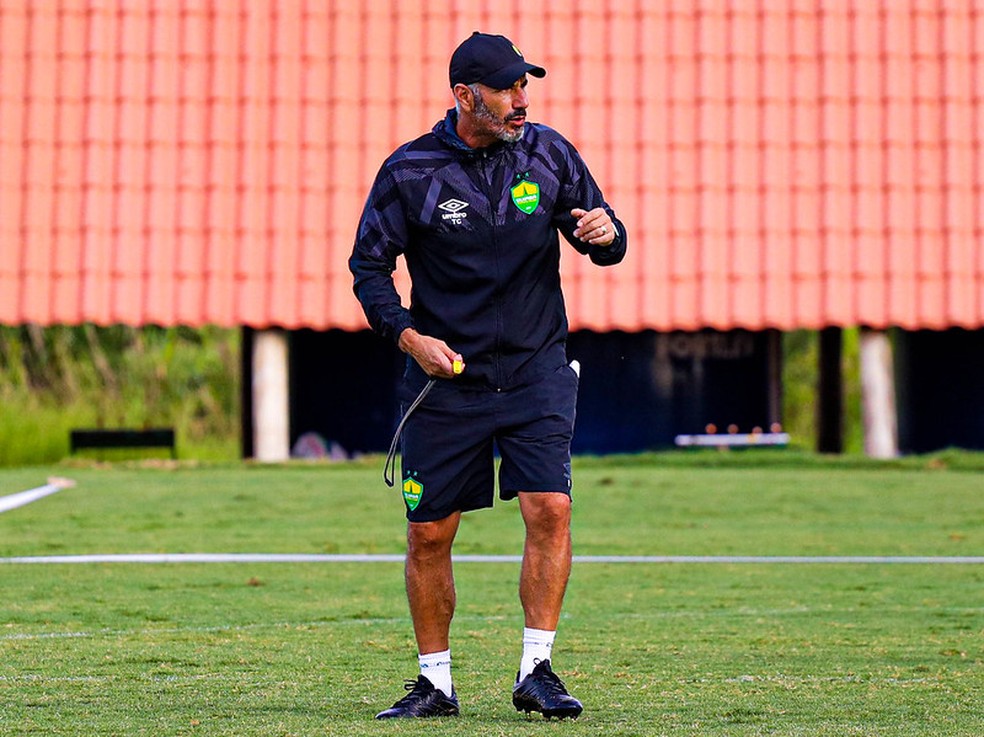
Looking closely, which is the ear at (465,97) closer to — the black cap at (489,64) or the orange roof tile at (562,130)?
the black cap at (489,64)

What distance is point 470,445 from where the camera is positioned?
650 cm

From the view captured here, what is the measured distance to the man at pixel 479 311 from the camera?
6410 mm

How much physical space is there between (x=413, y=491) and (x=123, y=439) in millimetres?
13457

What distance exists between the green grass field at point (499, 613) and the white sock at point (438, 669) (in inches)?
4.4

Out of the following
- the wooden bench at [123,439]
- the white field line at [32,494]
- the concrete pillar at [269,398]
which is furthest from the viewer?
the wooden bench at [123,439]

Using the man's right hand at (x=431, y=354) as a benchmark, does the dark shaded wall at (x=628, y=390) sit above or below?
below

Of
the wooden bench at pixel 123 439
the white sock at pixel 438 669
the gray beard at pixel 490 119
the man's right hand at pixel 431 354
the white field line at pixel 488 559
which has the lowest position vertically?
the white field line at pixel 488 559

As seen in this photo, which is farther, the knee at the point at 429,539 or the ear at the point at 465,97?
the knee at the point at 429,539

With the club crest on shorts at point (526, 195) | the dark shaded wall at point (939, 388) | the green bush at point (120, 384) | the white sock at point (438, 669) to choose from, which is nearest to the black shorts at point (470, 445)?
the white sock at point (438, 669)

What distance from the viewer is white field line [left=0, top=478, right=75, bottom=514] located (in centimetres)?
1432

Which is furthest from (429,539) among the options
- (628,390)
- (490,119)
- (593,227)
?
(628,390)

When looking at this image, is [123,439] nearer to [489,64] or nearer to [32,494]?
[32,494]

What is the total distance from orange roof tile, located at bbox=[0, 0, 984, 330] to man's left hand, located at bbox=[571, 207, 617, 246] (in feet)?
40.6

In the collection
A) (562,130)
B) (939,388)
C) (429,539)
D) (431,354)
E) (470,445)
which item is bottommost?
(939,388)
